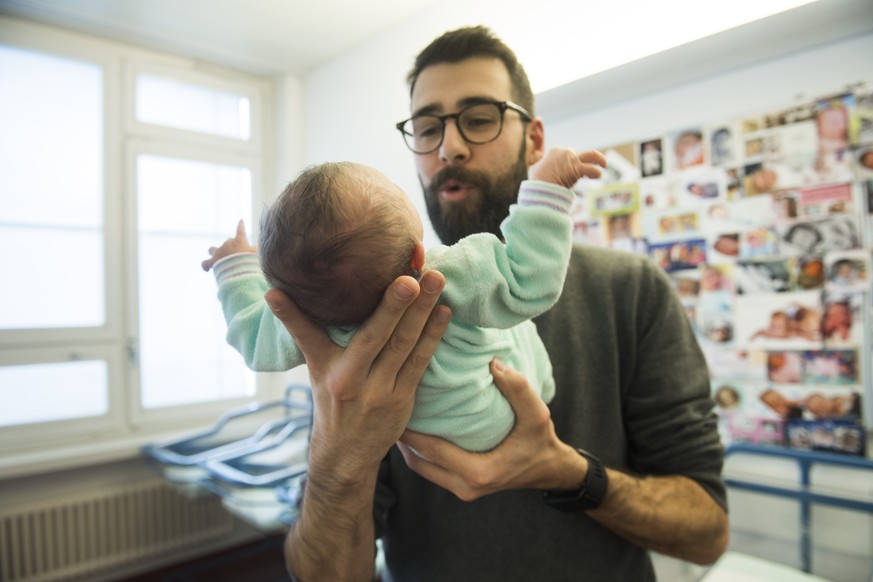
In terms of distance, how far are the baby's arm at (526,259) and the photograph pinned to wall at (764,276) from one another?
1.16 metres

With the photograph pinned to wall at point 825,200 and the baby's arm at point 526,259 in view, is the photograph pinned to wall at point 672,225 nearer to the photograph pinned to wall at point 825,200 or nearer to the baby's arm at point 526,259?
the photograph pinned to wall at point 825,200

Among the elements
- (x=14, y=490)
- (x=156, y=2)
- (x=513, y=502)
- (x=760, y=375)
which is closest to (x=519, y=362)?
(x=513, y=502)

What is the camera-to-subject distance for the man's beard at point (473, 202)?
90 centimetres

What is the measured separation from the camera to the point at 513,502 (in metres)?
0.82

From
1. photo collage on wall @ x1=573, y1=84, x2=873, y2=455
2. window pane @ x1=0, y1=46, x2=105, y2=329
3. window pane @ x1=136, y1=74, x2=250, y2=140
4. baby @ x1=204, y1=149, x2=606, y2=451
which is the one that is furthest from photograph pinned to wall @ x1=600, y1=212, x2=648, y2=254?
window pane @ x1=0, y1=46, x2=105, y2=329

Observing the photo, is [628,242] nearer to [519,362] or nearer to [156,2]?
[519,362]

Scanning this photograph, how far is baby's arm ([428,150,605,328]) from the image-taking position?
2.00 feet

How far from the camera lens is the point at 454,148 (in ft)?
2.91

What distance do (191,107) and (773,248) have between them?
10.3 ft

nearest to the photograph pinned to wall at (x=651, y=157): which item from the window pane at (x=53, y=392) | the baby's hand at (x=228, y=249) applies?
the baby's hand at (x=228, y=249)

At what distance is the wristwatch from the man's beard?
430mm

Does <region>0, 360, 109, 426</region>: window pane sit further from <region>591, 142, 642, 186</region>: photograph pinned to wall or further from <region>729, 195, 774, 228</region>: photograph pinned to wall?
<region>729, 195, 774, 228</region>: photograph pinned to wall

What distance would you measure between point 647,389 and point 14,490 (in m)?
3.10

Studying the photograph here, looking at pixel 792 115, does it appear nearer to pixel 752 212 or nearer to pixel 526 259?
pixel 752 212
